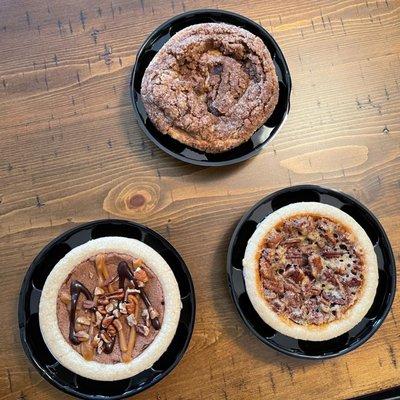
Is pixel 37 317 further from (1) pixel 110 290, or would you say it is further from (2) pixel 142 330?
(2) pixel 142 330

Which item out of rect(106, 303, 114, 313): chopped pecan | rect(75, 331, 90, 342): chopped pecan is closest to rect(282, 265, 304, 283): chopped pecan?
rect(106, 303, 114, 313): chopped pecan

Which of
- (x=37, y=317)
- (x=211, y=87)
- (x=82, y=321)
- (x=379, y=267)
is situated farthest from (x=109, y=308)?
(x=379, y=267)

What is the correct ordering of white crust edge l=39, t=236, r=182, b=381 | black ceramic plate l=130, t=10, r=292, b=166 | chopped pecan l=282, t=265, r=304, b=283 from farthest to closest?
black ceramic plate l=130, t=10, r=292, b=166
chopped pecan l=282, t=265, r=304, b=283
white crust edge l=39, t=236, r=182, b=381

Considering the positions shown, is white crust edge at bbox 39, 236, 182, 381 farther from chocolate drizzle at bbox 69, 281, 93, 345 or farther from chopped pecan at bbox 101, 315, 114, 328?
chopped pecan at bbox 101, 315, 114, 328

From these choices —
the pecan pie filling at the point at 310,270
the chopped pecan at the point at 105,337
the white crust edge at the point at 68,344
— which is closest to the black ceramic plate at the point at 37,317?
the white crust edge at the point at 68,344

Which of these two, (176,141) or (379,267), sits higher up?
(176,141)
